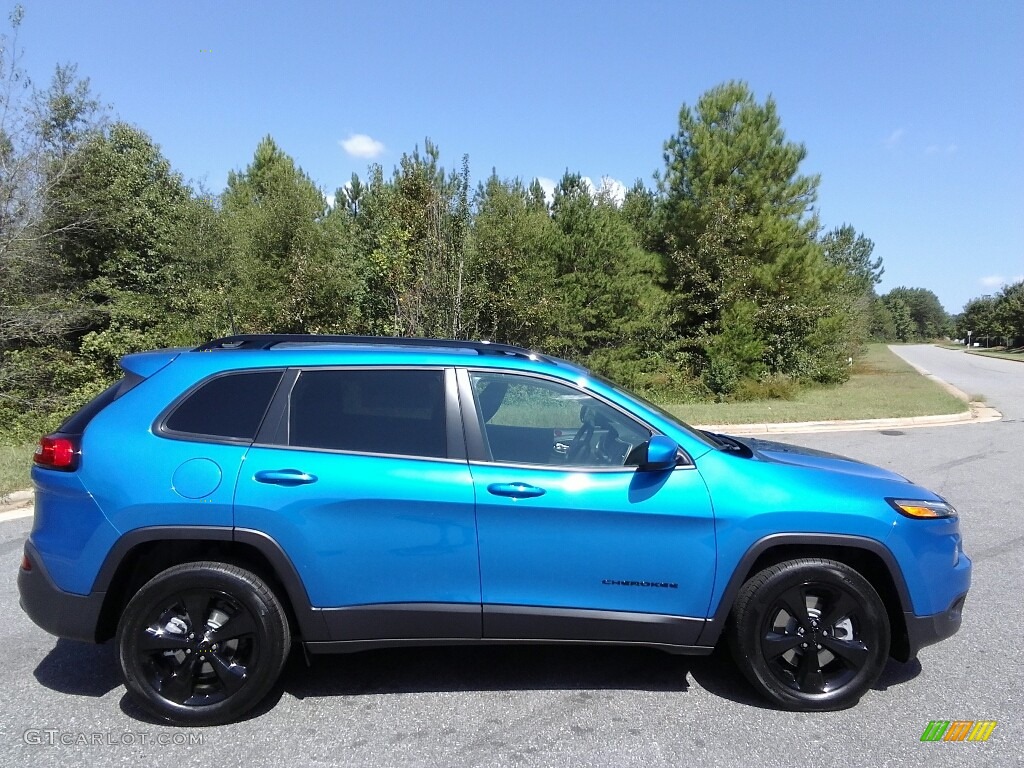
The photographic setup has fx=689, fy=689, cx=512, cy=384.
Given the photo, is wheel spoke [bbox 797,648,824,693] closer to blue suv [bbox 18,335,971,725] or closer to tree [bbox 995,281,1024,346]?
blue suv [bbox 18,335,971,725]

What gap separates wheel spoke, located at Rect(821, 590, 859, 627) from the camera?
3.31 meters

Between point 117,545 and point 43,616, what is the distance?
0.56 metres

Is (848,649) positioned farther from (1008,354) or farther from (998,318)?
(998,318)

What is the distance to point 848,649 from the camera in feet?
10.8

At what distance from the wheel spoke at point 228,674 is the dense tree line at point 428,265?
15.0 metres

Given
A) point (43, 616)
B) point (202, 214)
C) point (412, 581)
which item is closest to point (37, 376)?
point (202, 214)

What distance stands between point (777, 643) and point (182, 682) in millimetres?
2798

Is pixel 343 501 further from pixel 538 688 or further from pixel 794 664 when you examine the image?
pixel 794 664

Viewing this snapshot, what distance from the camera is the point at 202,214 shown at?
20016mm

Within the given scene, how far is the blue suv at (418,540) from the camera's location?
3137 mm

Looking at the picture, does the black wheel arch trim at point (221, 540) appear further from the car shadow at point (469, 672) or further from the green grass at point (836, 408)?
the green grass at point (836, 408)

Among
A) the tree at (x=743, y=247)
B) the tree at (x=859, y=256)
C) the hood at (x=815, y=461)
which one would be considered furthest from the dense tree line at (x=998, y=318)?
the hood at (x=815, y=461)

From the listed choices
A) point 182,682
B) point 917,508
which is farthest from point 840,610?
point 182,682

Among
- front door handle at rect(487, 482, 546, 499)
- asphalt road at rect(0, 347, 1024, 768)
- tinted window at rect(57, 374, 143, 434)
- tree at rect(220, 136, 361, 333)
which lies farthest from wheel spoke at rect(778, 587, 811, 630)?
tree at rect(220, 136, 361, 333)
